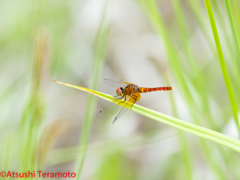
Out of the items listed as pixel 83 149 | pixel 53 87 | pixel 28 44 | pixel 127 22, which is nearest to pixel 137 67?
pixel 127 22

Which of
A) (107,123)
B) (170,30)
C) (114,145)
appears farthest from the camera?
(170,30)

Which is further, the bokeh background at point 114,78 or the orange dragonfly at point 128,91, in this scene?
the bokeh background at point 114,78

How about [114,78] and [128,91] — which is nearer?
[128,91]

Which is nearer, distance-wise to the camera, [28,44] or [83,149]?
[83,149]

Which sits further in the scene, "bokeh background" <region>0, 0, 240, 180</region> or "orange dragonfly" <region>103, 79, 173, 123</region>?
"bokeh background" <region>0, 0, 240, 180</region>

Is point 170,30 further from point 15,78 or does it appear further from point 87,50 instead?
point 15,78

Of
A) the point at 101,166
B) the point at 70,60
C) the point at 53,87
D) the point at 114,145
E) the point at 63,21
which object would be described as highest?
the point at 63,21

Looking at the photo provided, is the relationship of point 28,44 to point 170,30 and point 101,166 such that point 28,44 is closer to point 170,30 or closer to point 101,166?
point 101,166

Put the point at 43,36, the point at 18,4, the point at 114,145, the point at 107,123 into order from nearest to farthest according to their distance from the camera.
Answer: the point at 43,36 → the point at 114,145 → the point at 107,123 → the point at 18,4

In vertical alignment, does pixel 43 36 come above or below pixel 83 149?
above
